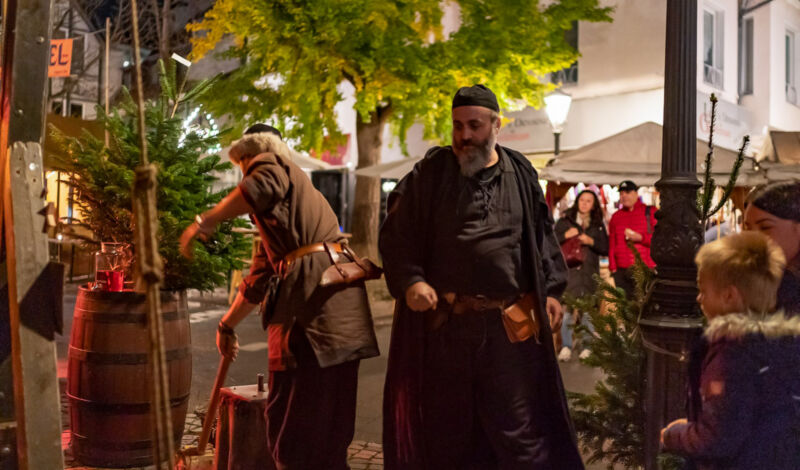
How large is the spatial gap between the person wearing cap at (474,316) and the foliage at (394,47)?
881 centimetres

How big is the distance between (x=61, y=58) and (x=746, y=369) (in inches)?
575

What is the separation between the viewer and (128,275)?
4.95 metres

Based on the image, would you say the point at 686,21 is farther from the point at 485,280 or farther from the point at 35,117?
the point at 35,117

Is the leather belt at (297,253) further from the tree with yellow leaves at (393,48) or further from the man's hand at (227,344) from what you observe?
the tree with yellow leaves at (393,48)

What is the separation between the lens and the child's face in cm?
251

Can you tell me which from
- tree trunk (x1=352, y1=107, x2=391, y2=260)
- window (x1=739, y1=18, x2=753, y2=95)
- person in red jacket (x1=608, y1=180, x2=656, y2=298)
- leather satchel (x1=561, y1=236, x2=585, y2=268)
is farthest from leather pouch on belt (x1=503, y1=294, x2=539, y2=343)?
window (x1=739, y1=18, x2=753, y2=95)

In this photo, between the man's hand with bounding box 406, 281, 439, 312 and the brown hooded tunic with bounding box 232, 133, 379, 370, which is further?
the brown hooded tunic with bounding box 232, 133, 379, 370

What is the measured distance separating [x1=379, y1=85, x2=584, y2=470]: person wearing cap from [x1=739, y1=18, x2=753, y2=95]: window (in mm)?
18719

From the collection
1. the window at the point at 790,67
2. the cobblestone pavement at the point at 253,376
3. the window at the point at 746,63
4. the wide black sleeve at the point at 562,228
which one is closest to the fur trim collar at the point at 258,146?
the cobblestone pavement at the point at 253,376

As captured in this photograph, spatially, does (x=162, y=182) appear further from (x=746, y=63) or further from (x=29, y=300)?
(x=746, y=63)

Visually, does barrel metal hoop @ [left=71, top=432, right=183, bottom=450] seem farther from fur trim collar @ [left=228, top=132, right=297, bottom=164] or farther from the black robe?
fur trim collar @ [left=228, top=132, right=297, bottom=164]

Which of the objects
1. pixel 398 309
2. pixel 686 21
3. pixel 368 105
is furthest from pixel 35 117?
pixel 368 105

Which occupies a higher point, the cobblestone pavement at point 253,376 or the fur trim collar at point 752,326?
the fur trim collar at point 752,326

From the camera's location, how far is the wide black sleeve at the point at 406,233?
11.4ft
